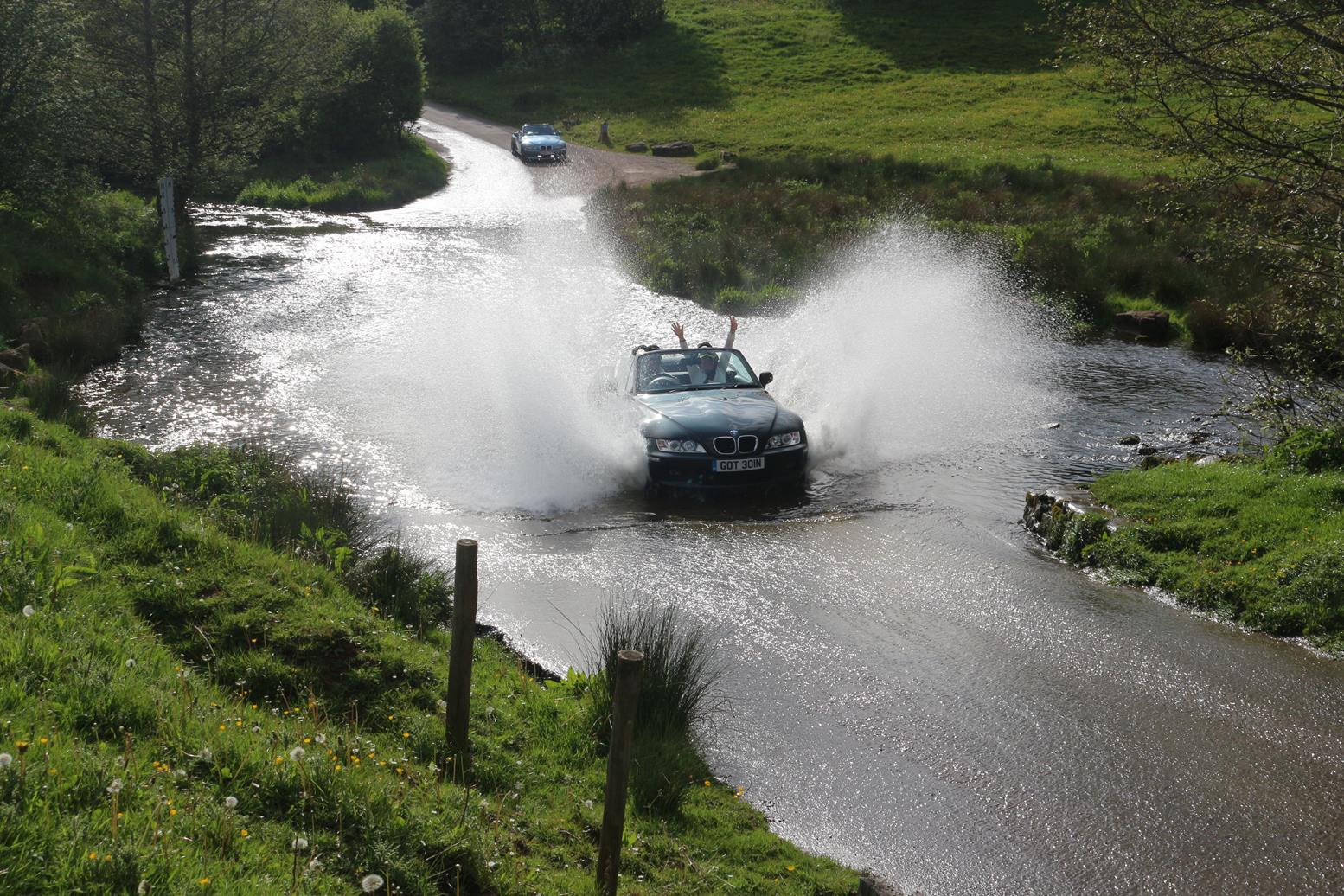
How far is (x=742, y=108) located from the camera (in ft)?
193

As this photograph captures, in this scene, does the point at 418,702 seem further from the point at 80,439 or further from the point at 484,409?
the point at 484,409

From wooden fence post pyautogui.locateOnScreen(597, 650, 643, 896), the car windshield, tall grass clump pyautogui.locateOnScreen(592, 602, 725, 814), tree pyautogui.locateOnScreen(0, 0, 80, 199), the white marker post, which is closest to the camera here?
wooden fence post pyautogui.locateOnScreen(597, 650, 643, 896)

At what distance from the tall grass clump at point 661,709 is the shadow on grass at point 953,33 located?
58.5 m

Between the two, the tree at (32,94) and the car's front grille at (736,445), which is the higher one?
the tree at (32,94)

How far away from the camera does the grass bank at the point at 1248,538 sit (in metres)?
9.95

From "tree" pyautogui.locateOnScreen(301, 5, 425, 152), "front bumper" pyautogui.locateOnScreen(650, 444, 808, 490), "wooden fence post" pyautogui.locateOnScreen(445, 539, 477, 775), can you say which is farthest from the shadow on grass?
"wooden fence post" pyautogui.locateOnScreen(445, 539, 477, 775)

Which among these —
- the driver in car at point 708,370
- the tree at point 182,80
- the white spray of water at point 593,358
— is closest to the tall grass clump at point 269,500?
the white spray of water at point 593,358

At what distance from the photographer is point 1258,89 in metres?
10.4

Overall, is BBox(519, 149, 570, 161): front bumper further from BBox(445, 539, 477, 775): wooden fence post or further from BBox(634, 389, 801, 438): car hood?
BBox(445, 539, 477, 775): wooden fence post

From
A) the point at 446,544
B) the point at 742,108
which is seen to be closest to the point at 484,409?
the point at 446,544

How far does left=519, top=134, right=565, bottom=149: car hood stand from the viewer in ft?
166

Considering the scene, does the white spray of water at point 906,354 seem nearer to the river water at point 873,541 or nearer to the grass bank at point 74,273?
the river water at point 873,541

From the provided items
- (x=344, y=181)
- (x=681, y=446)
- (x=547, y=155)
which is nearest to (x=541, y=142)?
(x=547, y=155)

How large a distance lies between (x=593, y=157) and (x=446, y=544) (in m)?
41.6
